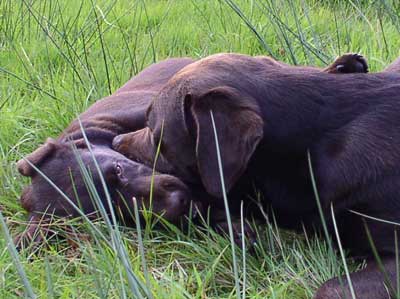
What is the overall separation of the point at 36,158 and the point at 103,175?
319mm

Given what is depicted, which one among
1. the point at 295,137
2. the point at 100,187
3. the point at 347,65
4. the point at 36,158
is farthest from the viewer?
the point at 36,158

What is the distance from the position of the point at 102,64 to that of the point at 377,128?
2.04 metres

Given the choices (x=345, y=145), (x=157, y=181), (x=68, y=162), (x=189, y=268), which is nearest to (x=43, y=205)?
(x=68, y=162)

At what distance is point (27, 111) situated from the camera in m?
4.20

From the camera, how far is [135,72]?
4.57 meters

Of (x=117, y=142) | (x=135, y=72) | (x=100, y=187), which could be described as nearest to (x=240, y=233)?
(x=100, y=187)

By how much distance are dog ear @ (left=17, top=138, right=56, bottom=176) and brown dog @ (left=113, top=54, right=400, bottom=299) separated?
2.35 feet

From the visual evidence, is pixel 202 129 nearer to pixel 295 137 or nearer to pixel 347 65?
pixel 295 137

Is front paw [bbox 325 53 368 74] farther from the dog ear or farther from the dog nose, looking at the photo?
the dog ear

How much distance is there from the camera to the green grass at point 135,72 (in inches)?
107

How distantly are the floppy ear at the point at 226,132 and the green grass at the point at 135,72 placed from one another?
293 mm

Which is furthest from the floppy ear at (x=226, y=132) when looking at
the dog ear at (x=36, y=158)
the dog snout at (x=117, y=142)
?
the dog ear at (x=36, y=158)

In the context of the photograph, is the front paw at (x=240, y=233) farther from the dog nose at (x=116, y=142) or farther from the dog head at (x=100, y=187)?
the dog nose at (x=116, y=142)

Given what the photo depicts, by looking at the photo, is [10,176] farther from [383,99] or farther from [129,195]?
[383,99]
